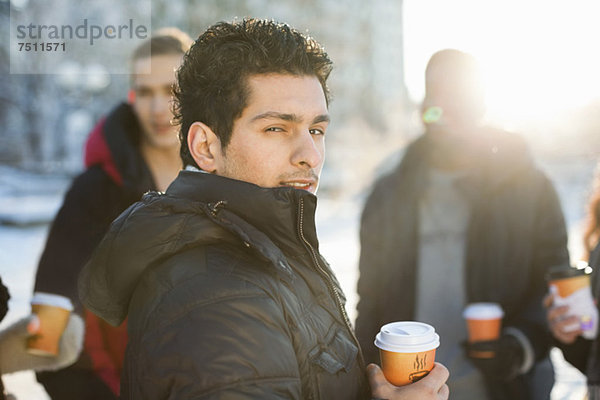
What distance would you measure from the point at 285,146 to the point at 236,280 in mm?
461

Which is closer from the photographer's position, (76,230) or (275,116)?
(275,116)

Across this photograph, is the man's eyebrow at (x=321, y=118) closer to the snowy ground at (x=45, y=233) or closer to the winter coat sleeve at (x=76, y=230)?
the winter coat sleeve at (x=76, y=230)

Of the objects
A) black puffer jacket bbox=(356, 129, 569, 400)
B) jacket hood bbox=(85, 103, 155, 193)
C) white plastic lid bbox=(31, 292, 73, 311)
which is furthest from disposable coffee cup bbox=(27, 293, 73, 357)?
black puffer jacket bbox=(356, 129, 569, 400)

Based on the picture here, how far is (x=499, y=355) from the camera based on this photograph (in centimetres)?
265

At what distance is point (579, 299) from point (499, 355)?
0.53 meters

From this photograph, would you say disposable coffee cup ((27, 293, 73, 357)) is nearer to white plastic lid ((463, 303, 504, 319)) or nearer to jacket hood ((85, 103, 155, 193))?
jacket hood ((85, 103, 155, 193))

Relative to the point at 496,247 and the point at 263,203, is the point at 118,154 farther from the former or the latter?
the point at 496,247

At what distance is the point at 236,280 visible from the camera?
1.24 meters

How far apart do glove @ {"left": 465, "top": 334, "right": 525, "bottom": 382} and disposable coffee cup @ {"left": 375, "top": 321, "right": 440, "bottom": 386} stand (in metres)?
1.29

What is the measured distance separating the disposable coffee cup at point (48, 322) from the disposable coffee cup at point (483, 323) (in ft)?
6.32

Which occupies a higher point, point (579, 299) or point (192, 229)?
point (192, 229)

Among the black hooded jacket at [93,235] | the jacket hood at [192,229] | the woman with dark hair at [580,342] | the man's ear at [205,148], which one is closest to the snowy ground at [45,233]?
the black hooded jacket at [93,235]

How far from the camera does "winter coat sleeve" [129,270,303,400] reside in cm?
111

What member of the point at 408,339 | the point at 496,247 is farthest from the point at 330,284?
the point at 496,247
